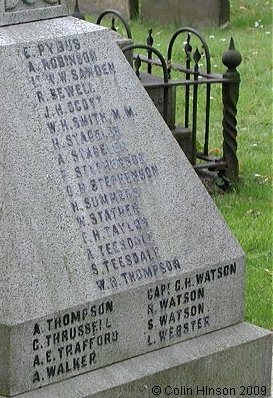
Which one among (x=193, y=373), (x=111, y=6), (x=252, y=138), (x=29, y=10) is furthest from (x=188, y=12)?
(x=193, y=373)

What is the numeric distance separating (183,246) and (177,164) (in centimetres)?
31

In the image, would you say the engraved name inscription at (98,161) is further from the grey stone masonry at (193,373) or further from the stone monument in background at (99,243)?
the grey stone masonry at (193,373)

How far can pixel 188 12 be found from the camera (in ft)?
41.1

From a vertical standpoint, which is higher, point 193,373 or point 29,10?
point 29,10

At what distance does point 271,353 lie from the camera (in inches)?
200

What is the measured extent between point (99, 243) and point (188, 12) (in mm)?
8166

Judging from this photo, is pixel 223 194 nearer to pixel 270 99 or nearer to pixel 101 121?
pixel 270 99

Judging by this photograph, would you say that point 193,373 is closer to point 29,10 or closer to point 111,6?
point 29,10

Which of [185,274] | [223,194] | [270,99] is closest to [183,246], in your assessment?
[185,274]

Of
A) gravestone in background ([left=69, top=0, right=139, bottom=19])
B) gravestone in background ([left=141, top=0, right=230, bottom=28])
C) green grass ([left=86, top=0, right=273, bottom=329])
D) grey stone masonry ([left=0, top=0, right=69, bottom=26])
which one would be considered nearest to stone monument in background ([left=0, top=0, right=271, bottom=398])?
grey stone masonry ([left=0, top=0, right=69, bottom=26])

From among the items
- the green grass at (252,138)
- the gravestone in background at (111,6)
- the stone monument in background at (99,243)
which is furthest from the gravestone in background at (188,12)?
the stone monument in background at (99,243)

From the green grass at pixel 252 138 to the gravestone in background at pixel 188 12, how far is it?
0.11 metres

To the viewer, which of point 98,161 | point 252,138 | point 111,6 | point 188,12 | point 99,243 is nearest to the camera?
point 99,243

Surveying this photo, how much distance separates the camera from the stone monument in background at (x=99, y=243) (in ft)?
14.5
